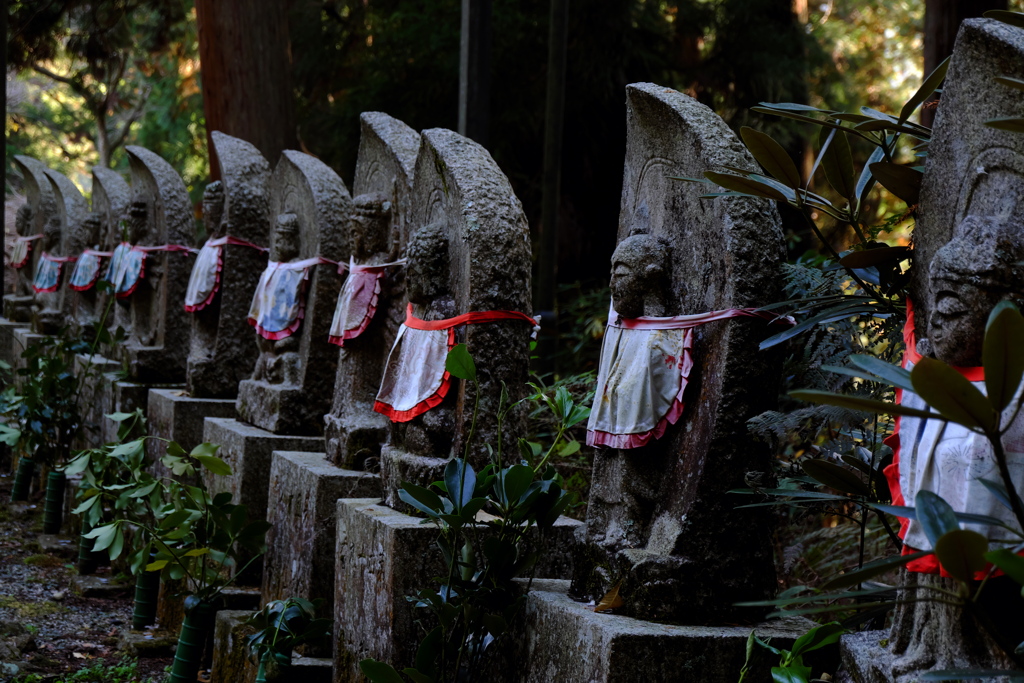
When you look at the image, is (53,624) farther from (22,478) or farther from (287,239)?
(287,239)

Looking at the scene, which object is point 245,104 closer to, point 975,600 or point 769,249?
point 769,249

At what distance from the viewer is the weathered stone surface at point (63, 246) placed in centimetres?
912

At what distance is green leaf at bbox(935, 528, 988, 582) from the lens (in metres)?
1.52

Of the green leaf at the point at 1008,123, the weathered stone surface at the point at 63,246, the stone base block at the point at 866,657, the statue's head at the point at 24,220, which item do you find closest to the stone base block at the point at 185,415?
the weathered stone surface at the point at 63,246

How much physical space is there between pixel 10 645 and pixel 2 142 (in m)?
7.10

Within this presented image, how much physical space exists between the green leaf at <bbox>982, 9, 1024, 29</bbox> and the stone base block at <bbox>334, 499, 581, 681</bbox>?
1.83m

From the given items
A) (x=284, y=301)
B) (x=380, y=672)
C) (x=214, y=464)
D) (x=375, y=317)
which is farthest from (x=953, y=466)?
(x=284, y=301)

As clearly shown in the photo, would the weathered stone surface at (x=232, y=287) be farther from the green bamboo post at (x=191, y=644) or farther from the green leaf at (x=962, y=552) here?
the green leaf at (x=962, y=552)

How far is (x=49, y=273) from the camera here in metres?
9.55

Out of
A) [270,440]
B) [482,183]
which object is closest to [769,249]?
[482,183]

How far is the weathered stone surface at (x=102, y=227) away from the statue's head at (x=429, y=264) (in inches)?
195

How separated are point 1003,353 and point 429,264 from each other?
7.08 ft

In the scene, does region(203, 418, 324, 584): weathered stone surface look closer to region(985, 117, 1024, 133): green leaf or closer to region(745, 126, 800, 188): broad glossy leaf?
region(745, 126, 800, 188): broad glossy leaf

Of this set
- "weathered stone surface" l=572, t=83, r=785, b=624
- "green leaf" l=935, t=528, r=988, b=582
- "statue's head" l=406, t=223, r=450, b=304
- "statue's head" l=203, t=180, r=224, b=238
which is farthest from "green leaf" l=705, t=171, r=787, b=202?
"statue's head" l=203, t=180, r=224, b=238
